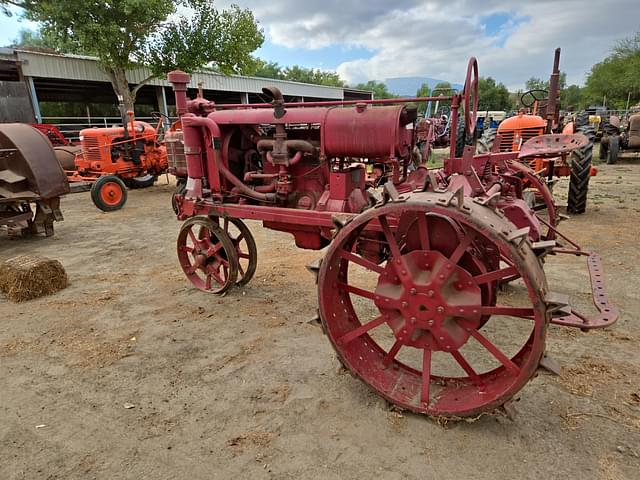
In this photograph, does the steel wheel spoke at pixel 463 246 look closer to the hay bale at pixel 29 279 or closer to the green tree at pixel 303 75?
the hay bale at pixel 29 279

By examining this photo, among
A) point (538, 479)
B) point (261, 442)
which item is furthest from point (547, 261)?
point (261, 442)

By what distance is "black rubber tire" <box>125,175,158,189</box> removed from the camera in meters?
11.2

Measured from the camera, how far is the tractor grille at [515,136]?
7627mm

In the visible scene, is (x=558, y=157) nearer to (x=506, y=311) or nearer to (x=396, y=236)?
(x=396, y=236)

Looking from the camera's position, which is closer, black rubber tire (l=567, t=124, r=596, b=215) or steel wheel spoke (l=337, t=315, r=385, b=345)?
steel wheel spoke (l=337, t=315, r=385, b=345)

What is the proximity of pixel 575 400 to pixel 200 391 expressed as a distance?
2.29 m

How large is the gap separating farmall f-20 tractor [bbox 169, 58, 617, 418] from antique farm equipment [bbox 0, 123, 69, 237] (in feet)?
10.3

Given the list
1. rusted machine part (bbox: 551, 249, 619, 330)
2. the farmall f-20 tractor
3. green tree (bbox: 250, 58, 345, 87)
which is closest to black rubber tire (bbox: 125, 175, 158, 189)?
the farmall f-20 tractor

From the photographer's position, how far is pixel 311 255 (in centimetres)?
557

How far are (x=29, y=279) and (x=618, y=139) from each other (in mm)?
15603

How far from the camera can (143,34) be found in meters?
16.3

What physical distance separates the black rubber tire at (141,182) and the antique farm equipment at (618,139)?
1373 cm

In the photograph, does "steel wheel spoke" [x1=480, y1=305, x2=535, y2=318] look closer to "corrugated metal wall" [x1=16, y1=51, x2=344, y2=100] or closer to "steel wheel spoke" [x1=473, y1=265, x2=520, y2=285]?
"steel wheel spoke" [x1=473, y1=265, x2=520, y2=285]

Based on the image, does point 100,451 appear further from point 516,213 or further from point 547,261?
point 547,261
